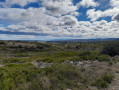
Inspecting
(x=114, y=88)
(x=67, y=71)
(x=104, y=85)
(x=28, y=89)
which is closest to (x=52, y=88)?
(x=28, y=89)

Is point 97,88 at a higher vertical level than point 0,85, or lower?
lower

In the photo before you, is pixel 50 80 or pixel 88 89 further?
pixel 50 80

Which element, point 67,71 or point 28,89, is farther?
point 67,71

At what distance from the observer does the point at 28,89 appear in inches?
211

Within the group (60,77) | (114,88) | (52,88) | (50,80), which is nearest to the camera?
(52,88)

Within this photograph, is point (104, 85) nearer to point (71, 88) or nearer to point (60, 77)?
point (71, 88)

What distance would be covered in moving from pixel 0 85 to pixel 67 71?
478 centimetres

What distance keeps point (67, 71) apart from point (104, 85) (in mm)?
2888

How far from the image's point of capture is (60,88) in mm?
5750

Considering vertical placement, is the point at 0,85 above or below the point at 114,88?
above

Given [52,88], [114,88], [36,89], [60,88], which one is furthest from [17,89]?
[114,88]

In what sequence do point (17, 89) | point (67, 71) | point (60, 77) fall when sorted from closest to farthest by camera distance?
1. point (17, 89)
2. point (60, 77)
3. point (67, 71)

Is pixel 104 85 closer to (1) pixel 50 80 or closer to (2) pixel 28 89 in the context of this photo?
(1) pixel 50 80

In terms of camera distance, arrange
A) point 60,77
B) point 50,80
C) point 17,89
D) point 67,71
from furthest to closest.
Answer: point 67,71
point 60,77
point 50,80
point 17,89
